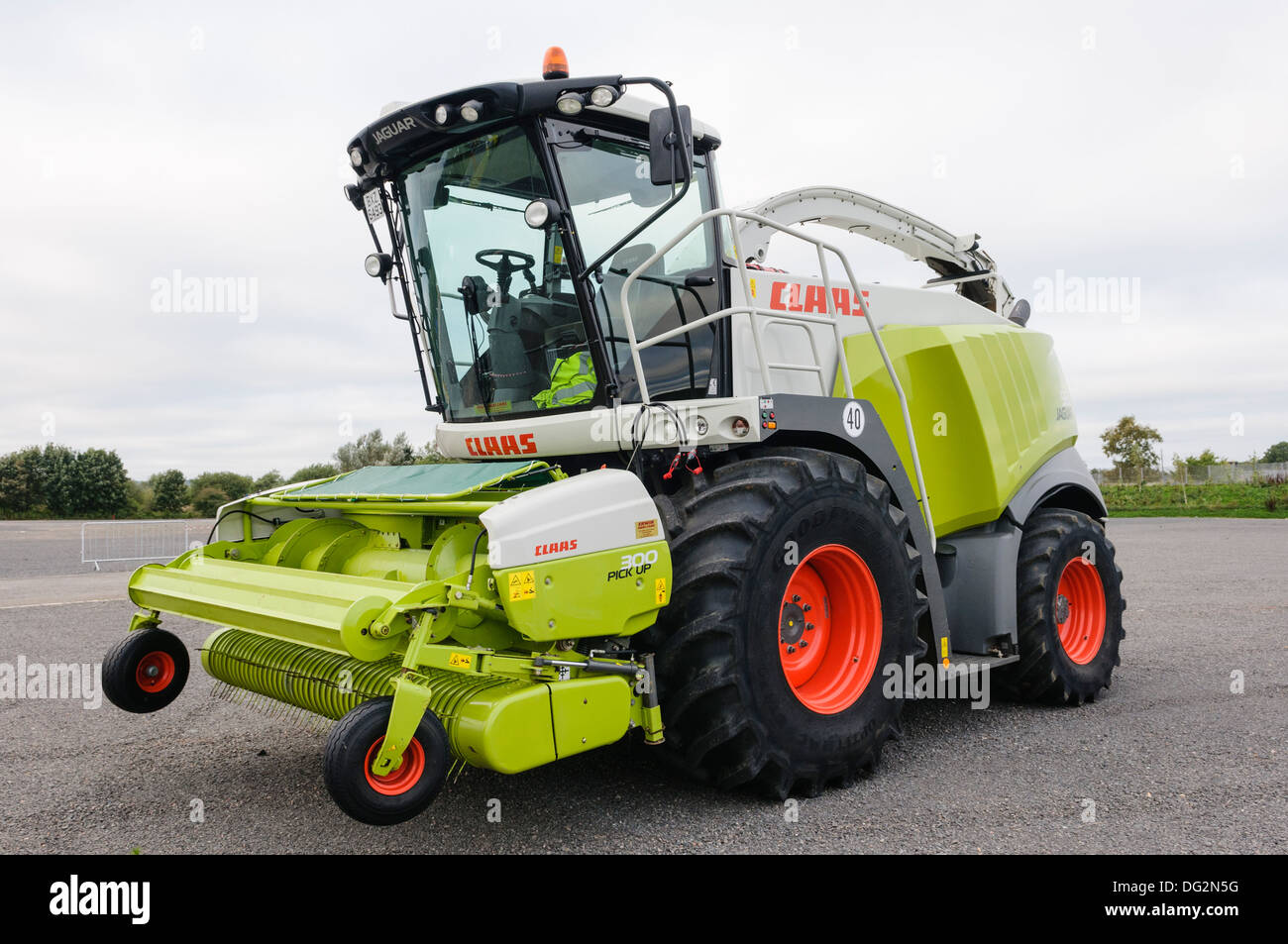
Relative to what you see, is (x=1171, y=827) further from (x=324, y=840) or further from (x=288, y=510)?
(x=288, y=510)

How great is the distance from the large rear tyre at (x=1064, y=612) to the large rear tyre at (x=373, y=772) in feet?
13.2

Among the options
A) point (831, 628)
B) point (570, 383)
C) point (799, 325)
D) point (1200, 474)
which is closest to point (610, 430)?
point (570, 383)

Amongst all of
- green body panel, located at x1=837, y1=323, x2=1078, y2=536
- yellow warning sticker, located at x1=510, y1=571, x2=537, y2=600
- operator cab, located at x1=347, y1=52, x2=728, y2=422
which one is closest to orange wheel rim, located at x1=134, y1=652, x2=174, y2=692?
operator cab, located at x1=347, y1=52, x2=728, y2=422

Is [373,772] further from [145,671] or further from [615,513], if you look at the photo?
[145,671]

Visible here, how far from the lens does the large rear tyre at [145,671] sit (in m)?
4.50

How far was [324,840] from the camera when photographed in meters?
3.65

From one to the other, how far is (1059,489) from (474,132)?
447cm

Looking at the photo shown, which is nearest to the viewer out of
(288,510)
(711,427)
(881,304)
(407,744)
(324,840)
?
(407,744)

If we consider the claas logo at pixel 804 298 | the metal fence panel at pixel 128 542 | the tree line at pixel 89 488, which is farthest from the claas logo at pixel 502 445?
the tree line at pixel 89 488

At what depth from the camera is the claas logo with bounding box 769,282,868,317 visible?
4.84 metres

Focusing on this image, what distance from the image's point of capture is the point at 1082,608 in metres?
6.41

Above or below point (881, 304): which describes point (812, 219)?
above

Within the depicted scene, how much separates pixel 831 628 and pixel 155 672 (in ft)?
10.9

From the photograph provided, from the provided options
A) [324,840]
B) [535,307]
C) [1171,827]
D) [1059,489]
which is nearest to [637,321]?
[535,307]
